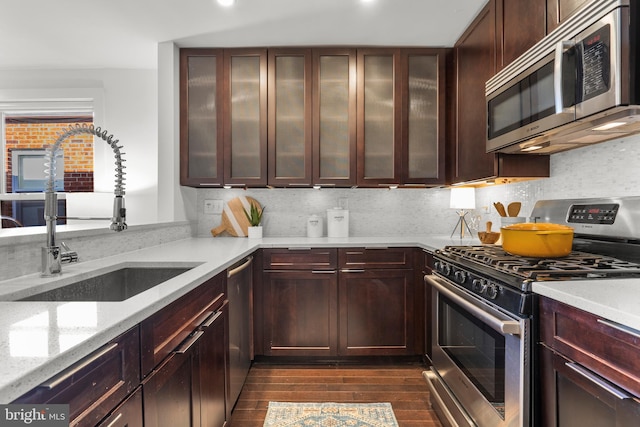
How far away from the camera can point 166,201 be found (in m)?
2.76

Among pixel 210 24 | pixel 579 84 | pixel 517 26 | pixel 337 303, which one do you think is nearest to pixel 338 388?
pixel 337 303

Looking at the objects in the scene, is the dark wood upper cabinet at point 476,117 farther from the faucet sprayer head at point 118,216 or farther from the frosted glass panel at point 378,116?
the faucet sprayer head at point 118,216

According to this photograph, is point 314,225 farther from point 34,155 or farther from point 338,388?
→ point 34,155

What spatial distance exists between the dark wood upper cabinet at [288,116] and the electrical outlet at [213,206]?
2.05 feet

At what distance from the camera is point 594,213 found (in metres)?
1.69

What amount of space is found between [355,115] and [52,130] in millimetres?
2867

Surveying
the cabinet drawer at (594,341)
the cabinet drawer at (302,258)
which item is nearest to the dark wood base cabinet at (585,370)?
the cabinet drawer at (594,341)

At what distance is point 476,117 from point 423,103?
22.4 inches

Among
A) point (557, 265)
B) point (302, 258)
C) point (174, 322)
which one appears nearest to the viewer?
point (174, 322)

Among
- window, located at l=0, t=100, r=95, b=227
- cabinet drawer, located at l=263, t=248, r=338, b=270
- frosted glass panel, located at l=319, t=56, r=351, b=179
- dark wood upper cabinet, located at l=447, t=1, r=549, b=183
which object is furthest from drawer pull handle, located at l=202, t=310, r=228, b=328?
window, located at l=0, t=100, r=95, b=227

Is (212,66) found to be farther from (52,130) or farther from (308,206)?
(52,130)

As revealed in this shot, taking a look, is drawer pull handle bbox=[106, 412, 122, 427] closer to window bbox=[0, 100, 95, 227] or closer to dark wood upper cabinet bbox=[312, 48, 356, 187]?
dark wood upper cabinet bbox=[312, 48, 356, 187]

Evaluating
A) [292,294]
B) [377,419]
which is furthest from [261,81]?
[377,419]

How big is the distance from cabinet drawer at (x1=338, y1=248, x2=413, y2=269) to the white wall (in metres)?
1.74
